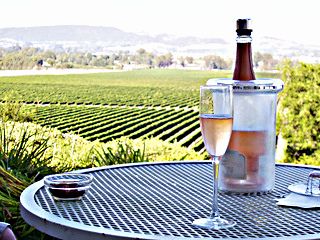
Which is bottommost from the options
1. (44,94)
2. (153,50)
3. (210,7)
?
(44,94)

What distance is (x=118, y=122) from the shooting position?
390 inches

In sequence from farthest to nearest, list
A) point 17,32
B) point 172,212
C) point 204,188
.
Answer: point 17,32, point 204,188, point 172,212

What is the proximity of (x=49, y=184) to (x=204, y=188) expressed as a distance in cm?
43

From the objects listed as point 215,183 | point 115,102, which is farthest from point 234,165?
point 115,102

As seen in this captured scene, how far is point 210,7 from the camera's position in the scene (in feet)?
44.0

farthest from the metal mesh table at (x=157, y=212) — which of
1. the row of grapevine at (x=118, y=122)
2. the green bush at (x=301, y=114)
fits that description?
the row of grapevine at (x=118, y=122)

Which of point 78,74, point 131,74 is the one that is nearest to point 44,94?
point 78,74

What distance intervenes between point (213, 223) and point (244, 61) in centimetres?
47

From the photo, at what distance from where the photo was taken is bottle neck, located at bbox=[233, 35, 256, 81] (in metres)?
1.13

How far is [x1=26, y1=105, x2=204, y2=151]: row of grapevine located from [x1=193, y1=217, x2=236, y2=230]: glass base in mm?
5695

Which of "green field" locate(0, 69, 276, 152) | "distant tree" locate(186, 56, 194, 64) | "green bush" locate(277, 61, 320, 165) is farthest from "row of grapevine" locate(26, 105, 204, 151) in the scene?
"distant tree" locate(186, 56, 194, 64)

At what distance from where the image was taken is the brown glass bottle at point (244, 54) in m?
1.11

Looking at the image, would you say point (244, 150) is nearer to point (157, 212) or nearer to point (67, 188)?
point (157, 212)

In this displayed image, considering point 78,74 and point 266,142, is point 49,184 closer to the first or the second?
point 266,142
